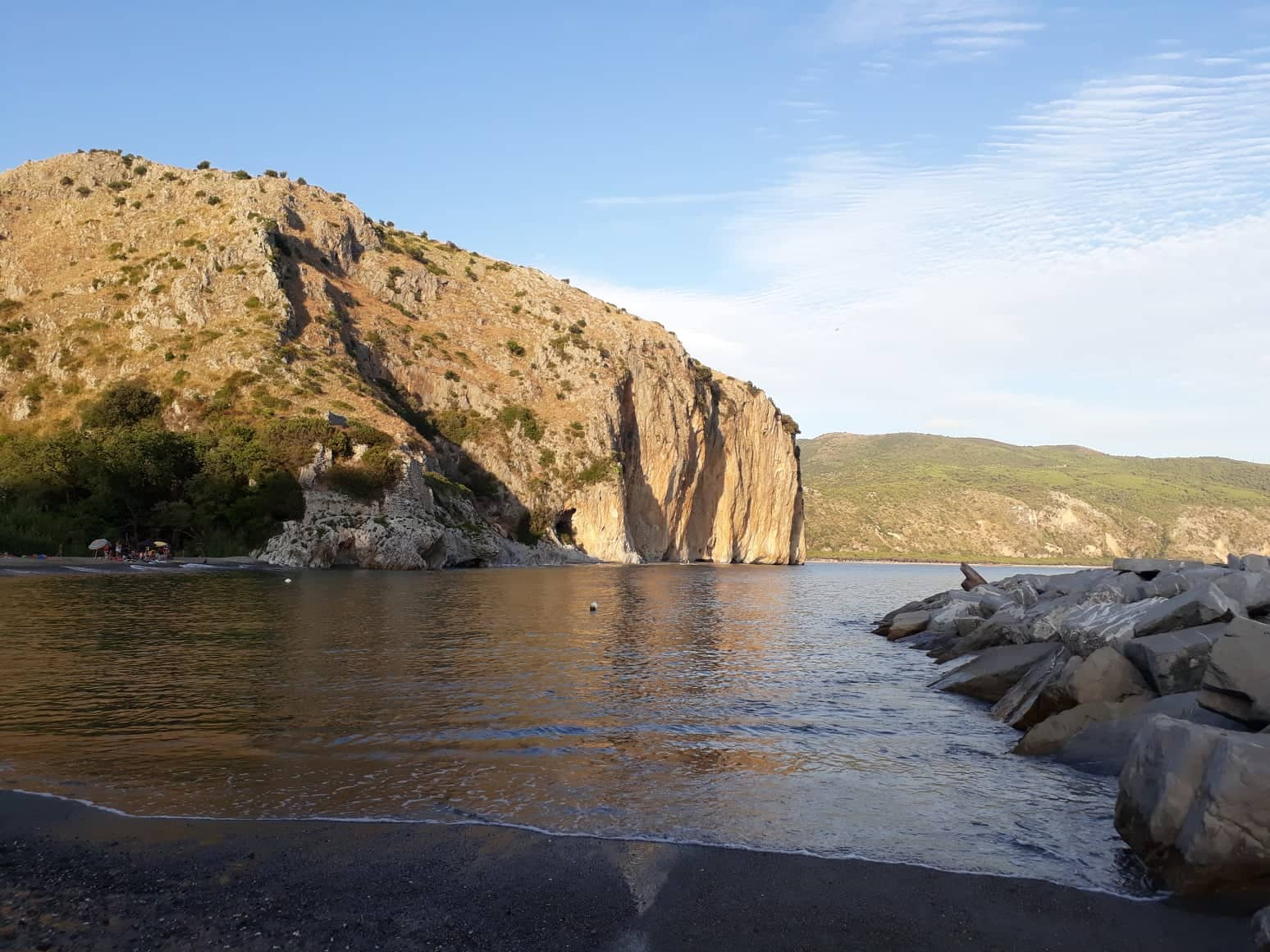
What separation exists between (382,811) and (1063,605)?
639 inches

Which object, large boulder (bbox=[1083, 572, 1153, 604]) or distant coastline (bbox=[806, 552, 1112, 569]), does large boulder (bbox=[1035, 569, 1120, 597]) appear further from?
distant coastline (bbox=[806, 552, 1112, 569])

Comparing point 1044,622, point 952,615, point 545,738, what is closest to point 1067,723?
point 1044,622

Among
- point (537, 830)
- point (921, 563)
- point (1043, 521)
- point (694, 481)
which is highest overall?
point (694, 481)

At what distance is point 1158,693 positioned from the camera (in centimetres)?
1203

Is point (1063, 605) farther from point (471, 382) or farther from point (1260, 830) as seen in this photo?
point (471, 382)

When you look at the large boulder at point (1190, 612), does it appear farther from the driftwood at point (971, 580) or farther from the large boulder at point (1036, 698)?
the driftwood at point (971, 580)

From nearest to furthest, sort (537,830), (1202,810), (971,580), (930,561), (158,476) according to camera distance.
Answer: (1202,810)
(537,830)
(971,580)
(158,476)
(930,561)

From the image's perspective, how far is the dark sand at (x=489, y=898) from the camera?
5.53m

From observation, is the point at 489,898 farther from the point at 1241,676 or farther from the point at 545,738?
the point at 1241,676

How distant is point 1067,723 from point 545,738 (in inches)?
294

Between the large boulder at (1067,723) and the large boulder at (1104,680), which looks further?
the large boulder at (1104,680)

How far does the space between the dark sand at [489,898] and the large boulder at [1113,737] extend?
451 centimetres

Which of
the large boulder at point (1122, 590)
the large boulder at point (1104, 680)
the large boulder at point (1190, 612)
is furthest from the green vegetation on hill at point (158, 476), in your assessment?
the large boulder at point (1190, 612)

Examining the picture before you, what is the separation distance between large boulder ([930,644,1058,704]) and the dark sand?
9.81 meters
